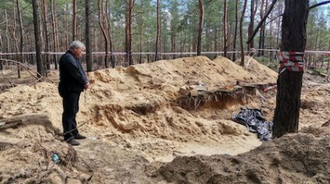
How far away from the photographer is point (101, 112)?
650 centimetres

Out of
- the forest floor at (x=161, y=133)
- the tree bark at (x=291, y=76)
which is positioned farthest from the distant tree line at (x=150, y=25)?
the tree bark at (x=291, y=76)

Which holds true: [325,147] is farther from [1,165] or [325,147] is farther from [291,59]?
[1,165]

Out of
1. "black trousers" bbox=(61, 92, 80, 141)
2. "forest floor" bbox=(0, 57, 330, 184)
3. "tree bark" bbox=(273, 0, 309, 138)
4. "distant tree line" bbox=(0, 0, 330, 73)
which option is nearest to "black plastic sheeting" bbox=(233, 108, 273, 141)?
"forest floor" bbox=(0, 57, 330, 184)

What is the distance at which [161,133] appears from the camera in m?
6.84

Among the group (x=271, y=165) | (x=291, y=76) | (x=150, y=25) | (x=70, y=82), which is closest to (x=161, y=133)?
(x=70, y=82)

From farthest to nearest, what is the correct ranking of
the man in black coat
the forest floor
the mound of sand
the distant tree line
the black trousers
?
the distant tree line
the black trousers
the man in black coat
the forest floor
the mound of sand

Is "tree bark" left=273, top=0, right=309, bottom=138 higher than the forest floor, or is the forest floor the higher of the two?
"tree bark" left=273, top=0, right=309, bottom=138

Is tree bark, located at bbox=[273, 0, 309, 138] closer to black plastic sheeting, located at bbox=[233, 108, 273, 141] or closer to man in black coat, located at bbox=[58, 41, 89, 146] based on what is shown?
man in black coat, located at bbox=[58, 41, 89, 146]

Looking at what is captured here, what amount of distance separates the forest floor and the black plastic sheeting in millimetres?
300

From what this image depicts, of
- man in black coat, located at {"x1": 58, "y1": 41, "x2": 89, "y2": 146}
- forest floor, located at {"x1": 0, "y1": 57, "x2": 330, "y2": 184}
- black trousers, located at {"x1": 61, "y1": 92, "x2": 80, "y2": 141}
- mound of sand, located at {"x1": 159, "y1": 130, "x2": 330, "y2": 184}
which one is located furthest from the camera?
black trousers, located at {"x1": 61, "y1": 92, "x2": 80, "y2": 141}

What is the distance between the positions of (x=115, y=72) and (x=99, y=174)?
647cm

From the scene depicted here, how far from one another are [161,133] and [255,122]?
3288mm

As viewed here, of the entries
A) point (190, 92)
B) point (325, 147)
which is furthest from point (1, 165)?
point (190, 92)

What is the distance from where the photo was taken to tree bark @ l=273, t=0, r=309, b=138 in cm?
268
